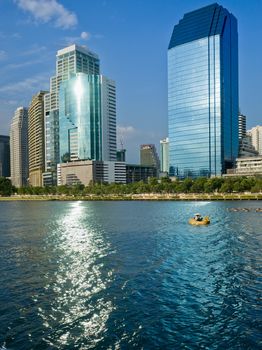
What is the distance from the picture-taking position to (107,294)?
37.6 m

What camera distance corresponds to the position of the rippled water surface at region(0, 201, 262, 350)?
27609 mm

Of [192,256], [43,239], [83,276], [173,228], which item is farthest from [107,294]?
[173,228]

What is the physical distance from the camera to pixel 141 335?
27.9 meters

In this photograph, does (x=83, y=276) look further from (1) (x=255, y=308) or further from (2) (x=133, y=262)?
(1) (x=255, y=308)

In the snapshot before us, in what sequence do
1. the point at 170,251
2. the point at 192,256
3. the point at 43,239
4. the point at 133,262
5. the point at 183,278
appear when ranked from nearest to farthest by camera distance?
the point at 183,278 < the point at 133,262 < the point at 192,256 < the point at 170,251 < the point at 43,239

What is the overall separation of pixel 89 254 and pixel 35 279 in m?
15.5

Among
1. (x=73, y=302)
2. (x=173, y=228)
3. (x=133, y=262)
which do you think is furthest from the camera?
(x=173, y=228)

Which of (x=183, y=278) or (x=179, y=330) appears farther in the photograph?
(x=183, y=278)

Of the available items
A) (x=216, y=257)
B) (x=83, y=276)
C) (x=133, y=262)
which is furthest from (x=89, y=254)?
(x=216, y=257)

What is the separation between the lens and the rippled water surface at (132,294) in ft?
90.6

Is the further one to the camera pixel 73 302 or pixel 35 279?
pixel 35 279

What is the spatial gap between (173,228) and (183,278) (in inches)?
1910

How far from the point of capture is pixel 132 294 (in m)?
37.4

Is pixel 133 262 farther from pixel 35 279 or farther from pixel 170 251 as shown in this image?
pixel 35 279
